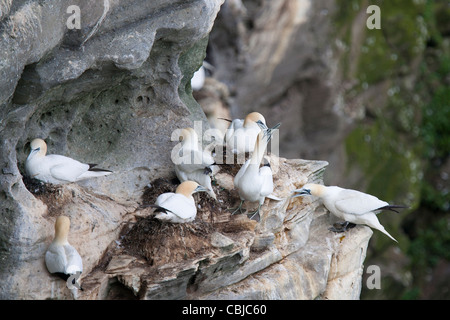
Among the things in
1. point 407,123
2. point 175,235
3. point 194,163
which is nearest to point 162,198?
point 175,235

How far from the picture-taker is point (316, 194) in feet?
25.2

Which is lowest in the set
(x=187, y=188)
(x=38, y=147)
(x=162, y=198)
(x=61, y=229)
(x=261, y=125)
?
(x=61, y=229)

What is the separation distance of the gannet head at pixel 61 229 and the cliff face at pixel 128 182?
231 millimetres

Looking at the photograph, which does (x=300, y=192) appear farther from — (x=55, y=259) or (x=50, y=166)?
(x=55, y=259)

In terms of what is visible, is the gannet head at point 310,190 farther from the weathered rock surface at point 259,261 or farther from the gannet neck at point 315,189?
the weathered rock surface at point 259,261

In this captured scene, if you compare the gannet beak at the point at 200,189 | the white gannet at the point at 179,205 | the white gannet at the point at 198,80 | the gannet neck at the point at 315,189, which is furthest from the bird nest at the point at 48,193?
the white gannet at the point at 198,80

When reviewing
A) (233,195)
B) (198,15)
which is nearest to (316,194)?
(233,195)

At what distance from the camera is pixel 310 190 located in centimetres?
761

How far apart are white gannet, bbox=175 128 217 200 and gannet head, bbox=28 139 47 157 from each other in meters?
1.36

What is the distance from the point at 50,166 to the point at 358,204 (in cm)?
318

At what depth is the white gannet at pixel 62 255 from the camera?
5.93 metres

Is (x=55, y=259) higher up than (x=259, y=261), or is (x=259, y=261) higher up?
(x=259, y=261)

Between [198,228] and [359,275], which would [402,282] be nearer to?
[359,275]

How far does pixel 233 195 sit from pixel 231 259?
3.54 ft
